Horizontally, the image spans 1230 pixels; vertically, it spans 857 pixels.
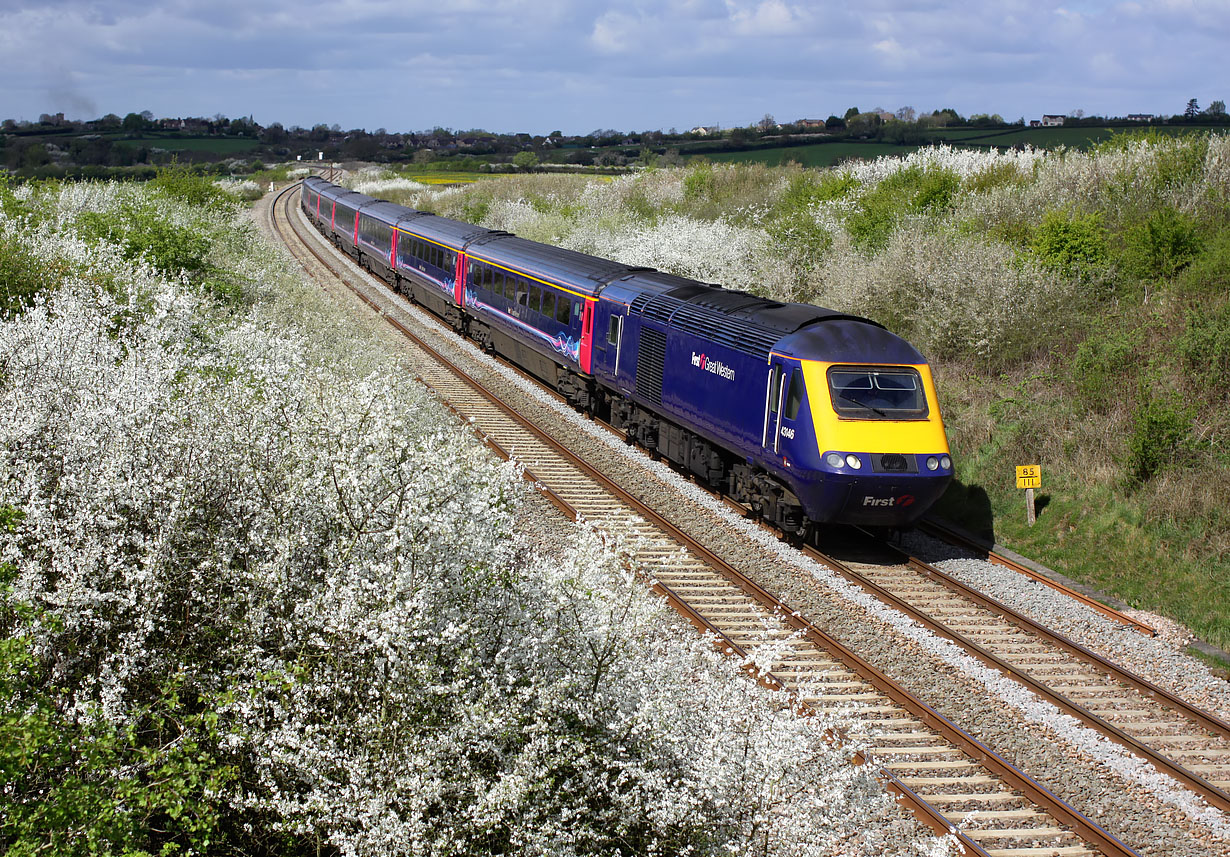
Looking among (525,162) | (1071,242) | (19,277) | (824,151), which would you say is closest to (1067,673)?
(1071,242)

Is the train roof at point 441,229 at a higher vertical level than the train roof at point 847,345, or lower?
higher

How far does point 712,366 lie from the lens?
620 inches

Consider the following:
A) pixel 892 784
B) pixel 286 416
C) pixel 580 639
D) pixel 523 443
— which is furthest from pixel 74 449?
pixel 523 443

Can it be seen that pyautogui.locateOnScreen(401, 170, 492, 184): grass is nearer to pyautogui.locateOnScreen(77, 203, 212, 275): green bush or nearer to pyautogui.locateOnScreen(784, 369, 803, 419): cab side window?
pyautogui.locateOnScreen(77, 203, 212, 275): green bush

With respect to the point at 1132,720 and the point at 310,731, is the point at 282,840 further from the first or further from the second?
the point at 1132,720

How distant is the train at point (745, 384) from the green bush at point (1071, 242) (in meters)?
9.28

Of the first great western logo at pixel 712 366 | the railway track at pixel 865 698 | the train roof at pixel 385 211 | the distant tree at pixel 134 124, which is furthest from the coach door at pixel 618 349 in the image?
the distant tree at pixel 134 124

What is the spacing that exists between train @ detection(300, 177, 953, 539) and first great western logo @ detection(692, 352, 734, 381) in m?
0.03

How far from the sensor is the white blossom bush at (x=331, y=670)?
18.8ft

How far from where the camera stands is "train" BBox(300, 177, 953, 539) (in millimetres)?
13258

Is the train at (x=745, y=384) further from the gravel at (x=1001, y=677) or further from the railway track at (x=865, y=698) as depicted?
the railway track at (x=865, y=698)

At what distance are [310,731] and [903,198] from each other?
28.4 m

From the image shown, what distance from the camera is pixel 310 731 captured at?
226 inches

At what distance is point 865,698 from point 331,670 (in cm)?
604
